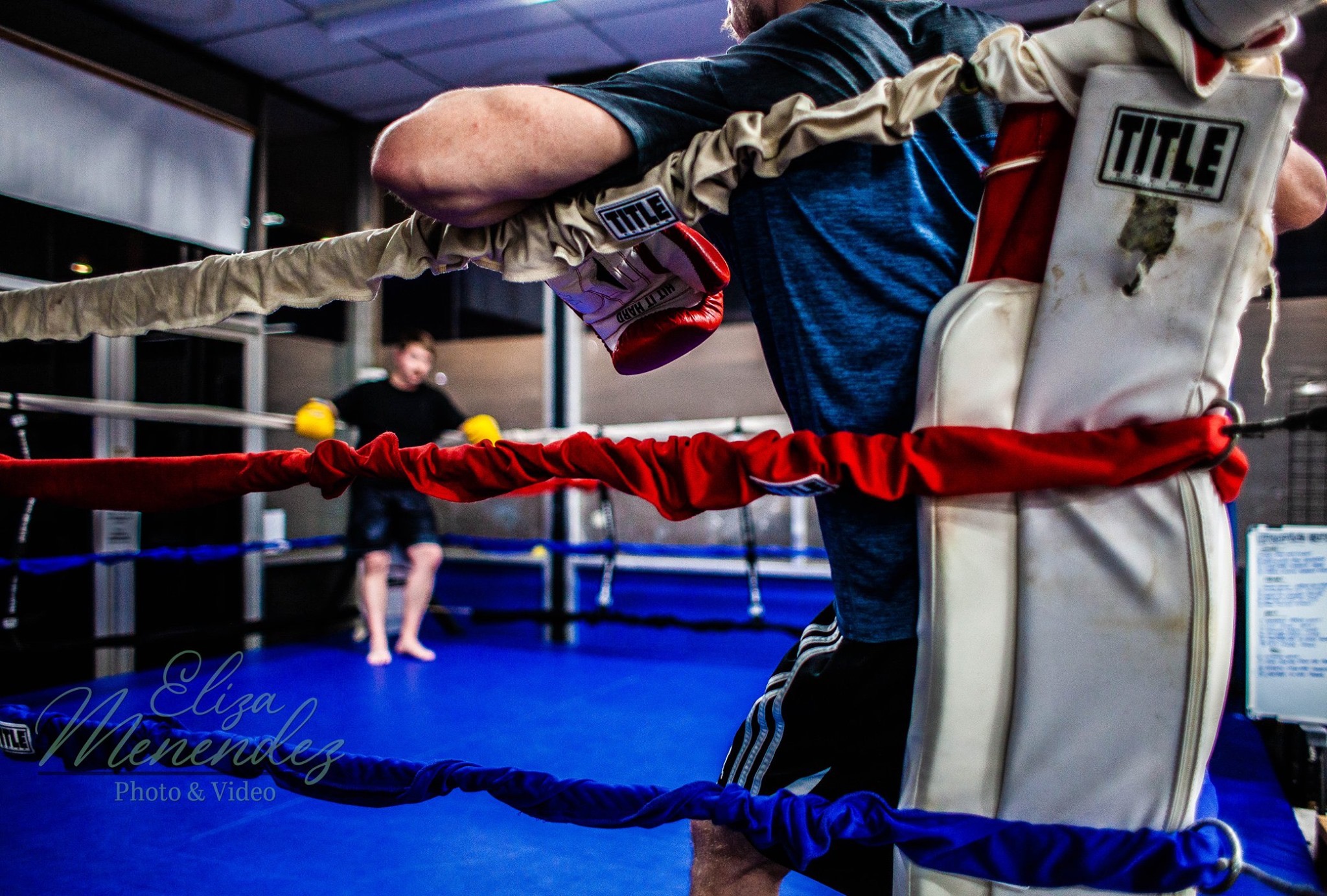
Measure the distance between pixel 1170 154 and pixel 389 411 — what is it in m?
3.62

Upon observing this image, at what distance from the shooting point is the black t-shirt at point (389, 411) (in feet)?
12.5

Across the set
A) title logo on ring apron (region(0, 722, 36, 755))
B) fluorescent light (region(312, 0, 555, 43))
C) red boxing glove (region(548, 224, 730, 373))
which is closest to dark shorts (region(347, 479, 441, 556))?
fluorescent light (region(312, 0, 555, 43))

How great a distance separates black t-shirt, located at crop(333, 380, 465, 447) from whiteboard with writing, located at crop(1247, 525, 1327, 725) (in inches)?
120

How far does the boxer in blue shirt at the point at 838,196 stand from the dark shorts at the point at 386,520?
10.4 feet

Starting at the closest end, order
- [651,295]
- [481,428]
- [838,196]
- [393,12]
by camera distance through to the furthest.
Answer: [838,196]
[651,295]
[481,428]
[393,12]

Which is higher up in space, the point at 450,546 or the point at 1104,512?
the point at 1104,512

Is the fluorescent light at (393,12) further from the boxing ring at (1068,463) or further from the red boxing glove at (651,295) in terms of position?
the boxing ring at (1068,463)

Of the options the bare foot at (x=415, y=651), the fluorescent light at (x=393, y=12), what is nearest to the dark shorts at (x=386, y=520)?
the bare foot at (x=415, y=651)

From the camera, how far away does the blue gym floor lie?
5.08ft

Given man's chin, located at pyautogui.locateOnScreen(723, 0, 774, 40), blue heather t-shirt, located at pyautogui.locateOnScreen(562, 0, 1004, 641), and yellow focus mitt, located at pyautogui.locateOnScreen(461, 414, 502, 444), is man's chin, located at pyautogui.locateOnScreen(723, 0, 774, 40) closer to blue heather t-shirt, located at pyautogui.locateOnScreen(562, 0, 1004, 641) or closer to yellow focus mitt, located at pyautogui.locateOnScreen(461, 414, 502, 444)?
blue heather t-shirt, located at pyautogui.locateOnScreen(562, 0, 1004, 641)

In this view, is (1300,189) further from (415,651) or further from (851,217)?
(415,651)

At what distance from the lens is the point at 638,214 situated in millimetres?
689

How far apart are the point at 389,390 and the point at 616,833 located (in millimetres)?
2611

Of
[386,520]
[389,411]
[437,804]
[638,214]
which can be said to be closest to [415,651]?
[386,520]
